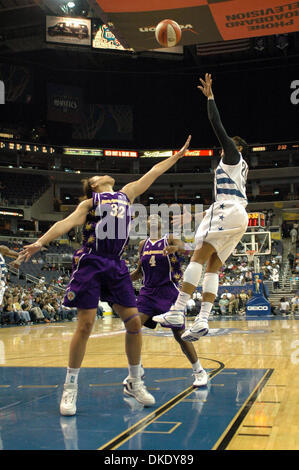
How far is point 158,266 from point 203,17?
12.7 m

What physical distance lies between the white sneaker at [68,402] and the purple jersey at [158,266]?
204cm

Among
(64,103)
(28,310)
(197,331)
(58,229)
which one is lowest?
(28,310)

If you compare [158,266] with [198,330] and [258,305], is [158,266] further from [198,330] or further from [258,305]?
[258,305]

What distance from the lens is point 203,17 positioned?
16047 mm

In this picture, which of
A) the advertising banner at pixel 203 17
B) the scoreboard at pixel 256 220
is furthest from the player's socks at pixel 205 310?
the scoreboard at pixel 256 220

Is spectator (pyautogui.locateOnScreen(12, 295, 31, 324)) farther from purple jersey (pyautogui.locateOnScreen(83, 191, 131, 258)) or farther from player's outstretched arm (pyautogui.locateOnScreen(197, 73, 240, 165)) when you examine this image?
player's outstretched arm (pyautogui.locateOnScreen(197, 73, 240, 165))

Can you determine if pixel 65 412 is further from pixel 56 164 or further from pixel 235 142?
pixel 56 164

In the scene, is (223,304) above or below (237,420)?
below

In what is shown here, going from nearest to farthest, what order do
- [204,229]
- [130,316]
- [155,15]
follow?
[130,316] < [204,229] < [155,15]

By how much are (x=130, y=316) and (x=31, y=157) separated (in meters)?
43.2

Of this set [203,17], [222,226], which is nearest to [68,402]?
[222,226]

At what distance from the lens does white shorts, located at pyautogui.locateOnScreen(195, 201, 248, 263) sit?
16.1ft

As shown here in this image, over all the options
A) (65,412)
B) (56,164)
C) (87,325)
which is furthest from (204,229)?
(56,164)

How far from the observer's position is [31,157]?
4547 centimetres
